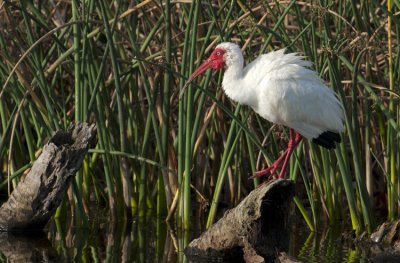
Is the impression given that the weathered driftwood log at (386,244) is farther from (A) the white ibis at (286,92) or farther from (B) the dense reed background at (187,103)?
(A) the white ibis at (286,92)

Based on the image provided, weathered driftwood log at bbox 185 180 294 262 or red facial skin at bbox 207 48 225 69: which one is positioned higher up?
red facial skin at bbox 207 48 225 69

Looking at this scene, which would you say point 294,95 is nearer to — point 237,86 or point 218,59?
point 237,86

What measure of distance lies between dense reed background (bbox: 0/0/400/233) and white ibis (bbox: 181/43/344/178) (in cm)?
15

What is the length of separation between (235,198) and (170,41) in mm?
1899

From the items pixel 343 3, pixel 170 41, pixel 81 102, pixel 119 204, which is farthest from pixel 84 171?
pixel 343 3

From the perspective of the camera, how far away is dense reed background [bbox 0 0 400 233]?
746cm

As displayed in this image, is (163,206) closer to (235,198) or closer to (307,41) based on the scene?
(235,198)

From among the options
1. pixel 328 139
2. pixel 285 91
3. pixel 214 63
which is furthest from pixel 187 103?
pixel 328 139

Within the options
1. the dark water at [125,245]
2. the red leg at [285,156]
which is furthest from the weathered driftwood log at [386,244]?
the red leg at [285,156]

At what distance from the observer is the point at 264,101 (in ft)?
23.6

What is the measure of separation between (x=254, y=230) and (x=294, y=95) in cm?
105

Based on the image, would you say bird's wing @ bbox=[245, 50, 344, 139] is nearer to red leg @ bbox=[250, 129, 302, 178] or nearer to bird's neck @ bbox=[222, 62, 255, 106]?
bird's neck @ bbox=[222, 62, 255, 106]

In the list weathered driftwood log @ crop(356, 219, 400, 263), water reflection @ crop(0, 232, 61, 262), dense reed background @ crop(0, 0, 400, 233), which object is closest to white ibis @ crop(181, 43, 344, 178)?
dense reed background @ crop(0, 0, 400, 233)

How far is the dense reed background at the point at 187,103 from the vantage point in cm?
746
